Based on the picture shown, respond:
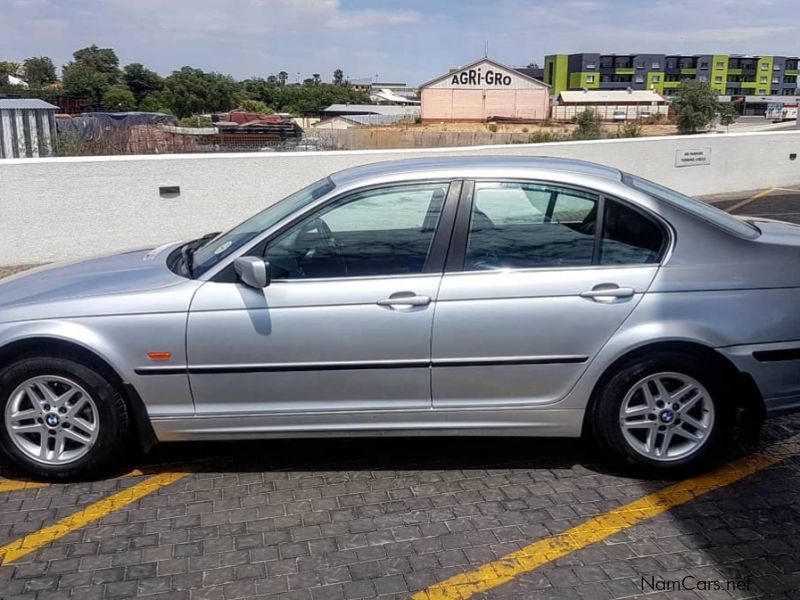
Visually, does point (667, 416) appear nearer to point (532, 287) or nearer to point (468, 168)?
point (532, 287)

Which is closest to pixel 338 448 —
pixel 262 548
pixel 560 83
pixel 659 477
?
pixel 262 548

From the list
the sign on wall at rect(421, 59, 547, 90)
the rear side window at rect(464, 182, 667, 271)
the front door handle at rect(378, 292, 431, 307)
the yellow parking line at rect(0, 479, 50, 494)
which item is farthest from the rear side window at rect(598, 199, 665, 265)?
the sign on wall at rect(421, 59, 547, 90)

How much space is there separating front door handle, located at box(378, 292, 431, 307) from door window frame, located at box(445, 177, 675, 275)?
20cm

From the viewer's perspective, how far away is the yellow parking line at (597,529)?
3180 millimetres

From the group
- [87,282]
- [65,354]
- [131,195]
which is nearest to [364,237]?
[87,282]

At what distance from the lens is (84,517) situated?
3.75m

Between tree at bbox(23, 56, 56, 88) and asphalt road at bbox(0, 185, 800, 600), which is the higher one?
tree at bbox(23, 56, 56, 88)

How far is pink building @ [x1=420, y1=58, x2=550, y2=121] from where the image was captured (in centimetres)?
8400

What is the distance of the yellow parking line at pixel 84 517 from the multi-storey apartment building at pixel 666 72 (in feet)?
507

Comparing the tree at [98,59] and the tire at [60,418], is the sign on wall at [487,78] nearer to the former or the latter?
the tree at [98,59]

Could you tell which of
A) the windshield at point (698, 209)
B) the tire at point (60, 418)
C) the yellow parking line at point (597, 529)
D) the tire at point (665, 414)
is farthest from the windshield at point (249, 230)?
the yellow parking line at point (597, 529)

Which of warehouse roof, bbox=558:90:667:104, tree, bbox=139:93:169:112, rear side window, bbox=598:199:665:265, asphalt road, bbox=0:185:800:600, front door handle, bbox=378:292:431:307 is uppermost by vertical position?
warehouse roof, bbox=558:90:667:104

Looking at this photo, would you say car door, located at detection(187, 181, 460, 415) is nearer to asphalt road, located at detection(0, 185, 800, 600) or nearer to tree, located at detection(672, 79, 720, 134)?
asphalt road, located at detection(0, 185, 800, 600)

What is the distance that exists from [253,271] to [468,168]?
4.07 ft
